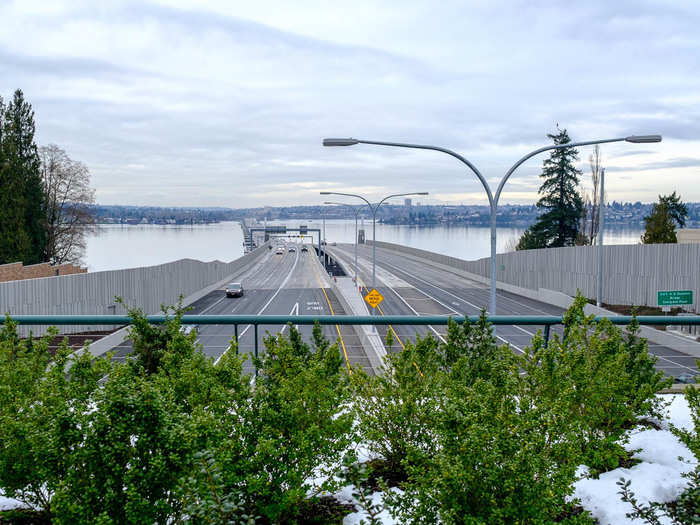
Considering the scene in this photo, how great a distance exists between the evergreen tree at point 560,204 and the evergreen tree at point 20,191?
194 ft

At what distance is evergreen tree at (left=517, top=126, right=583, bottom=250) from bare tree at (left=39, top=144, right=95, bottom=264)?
5647cm

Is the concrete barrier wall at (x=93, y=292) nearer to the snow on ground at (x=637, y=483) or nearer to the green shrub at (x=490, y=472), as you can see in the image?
the snow on ground at (x=637, y=483)

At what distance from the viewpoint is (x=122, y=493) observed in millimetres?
2348

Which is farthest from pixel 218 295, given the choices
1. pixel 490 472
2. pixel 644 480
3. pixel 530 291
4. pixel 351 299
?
pixel 490 472

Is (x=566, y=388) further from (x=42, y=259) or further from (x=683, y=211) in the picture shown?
(x=683, y=211)

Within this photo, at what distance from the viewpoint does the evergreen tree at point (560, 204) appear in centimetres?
6856

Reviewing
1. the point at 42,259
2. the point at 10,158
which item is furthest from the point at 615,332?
the point at 42,259

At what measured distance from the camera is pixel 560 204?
68812 millimetres

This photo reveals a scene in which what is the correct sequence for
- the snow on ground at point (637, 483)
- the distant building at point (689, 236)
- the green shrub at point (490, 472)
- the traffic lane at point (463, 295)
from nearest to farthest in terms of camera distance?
the green shrub at point (490, 472), the snow on ground at point (637, 483), the traffic lane at point (463, 295), the distant building at point (689, 236)

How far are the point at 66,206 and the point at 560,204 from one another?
60453 millimetres

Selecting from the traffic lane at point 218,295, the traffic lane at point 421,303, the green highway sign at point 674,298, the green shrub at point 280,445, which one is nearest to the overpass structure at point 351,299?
the traffic lane at point 421,303

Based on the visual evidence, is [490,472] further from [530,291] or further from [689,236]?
[530,291]

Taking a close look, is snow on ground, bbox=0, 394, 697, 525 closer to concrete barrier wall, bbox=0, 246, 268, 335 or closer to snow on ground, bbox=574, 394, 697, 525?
snow on ground, bbox=574, 394, 697, 525

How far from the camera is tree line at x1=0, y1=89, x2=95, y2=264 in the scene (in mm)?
41406
